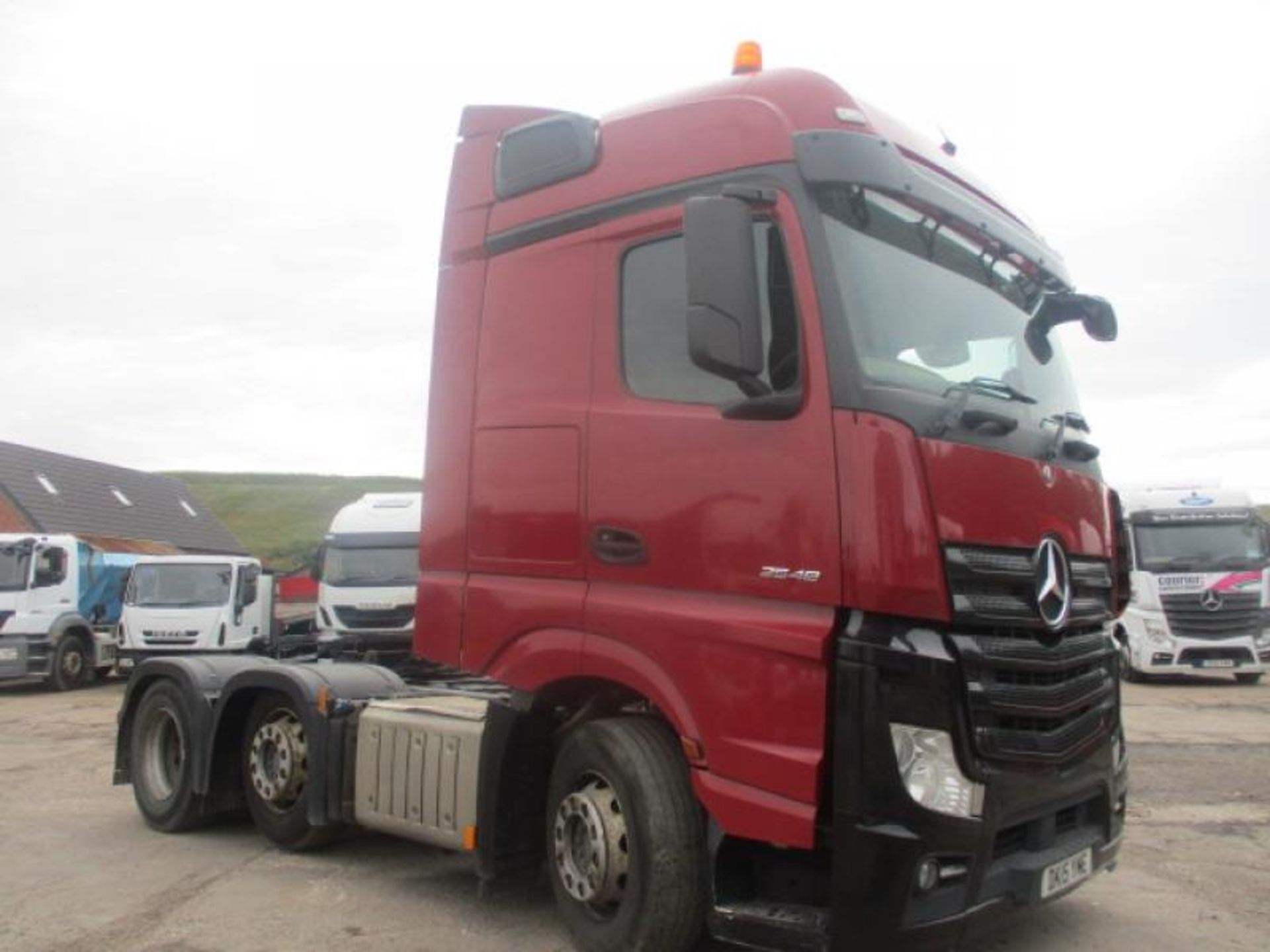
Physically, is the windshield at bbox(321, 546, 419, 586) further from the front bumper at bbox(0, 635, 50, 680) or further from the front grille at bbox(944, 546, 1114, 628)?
the front grille at bbox(944, 546, 1114, 628)

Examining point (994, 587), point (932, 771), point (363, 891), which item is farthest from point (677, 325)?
point (363, 891)

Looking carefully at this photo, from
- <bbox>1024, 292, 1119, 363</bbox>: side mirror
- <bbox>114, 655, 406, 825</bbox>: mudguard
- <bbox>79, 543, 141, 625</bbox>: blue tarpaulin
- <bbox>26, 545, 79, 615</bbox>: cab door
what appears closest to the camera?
<bbox>1024, 292, 1119, 363</bbox>: side mirror

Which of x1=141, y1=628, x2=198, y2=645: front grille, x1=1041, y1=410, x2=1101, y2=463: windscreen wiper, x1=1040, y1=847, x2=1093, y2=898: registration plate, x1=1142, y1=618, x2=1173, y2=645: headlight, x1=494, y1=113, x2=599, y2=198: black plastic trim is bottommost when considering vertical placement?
x1=141, y1=628, x2=198, y2=645: front grille

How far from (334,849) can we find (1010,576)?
14.3ft

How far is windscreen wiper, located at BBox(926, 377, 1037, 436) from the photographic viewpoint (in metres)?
3.92

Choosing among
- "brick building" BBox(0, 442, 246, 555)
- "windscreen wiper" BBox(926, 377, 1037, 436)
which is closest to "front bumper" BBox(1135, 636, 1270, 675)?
"windscreen wiper" BBox(926, 377, 1037, 436)

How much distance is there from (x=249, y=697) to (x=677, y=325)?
12.6 feet

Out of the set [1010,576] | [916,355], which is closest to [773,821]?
[1010,576]

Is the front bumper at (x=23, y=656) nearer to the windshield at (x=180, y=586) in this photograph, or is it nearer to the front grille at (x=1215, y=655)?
the windshield at (x=180, y=586)

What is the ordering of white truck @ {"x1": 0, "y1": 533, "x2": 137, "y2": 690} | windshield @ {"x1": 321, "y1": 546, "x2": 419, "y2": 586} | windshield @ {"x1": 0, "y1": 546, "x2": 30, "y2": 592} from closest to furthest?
windshield @ {"x1": 321, "y1": 546, "x2": 419, "y2": 586}, white truck @ {"x1": 0, "y1": 533, "x2": 137, "y2": 690}, windshield @ {"x1": 0, "y1": 546, "x2": 30, "y2": 592}

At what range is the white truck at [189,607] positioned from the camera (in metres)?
18.6

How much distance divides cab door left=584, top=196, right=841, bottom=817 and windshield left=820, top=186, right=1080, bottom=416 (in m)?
0.18

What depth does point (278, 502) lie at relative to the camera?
64.6m

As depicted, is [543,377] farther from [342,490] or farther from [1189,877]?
[342,490]
